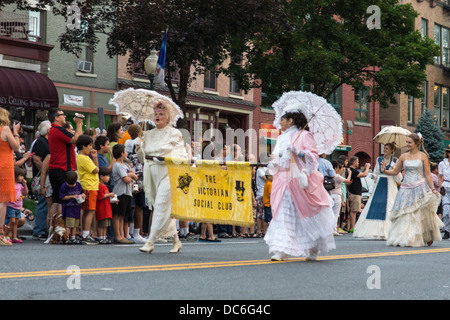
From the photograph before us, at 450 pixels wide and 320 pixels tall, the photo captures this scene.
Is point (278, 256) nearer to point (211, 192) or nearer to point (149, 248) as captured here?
point (211, 192)

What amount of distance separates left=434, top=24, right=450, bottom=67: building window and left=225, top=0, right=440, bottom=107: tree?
1926 cm

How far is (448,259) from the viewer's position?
1184cm

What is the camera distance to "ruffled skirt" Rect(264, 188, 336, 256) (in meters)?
10.5

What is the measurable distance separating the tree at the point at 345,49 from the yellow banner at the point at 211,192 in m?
20.5

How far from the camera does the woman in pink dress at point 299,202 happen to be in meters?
10.6

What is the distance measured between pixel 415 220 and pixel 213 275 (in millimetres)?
7191

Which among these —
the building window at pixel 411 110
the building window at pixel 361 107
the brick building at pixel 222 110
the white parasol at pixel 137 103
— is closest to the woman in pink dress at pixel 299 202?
the white parasol at pixel 137 103

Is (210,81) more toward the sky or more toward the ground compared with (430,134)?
more toward the sky

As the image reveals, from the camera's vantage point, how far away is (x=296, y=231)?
35.2 feet

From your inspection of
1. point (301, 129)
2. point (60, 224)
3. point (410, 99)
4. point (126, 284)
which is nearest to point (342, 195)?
point (60, 224)

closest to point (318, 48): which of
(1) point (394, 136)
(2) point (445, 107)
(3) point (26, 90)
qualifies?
(3) point (26, 90)

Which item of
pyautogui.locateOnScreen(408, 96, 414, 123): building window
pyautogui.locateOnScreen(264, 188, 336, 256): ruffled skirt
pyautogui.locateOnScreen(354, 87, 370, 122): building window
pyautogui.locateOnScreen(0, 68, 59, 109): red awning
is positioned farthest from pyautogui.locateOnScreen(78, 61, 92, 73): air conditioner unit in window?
pyautogui.locateOnScreen(408, 96, 414, 123): building window

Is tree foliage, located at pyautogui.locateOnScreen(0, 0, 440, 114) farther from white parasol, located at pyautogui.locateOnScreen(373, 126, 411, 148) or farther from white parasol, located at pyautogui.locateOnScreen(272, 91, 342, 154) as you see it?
white parasol, located at pyautogui.locateOnScreen(272, 91, 342, 154)

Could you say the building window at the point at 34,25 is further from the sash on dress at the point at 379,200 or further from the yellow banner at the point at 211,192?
the yellow banner at the point at 211,192
